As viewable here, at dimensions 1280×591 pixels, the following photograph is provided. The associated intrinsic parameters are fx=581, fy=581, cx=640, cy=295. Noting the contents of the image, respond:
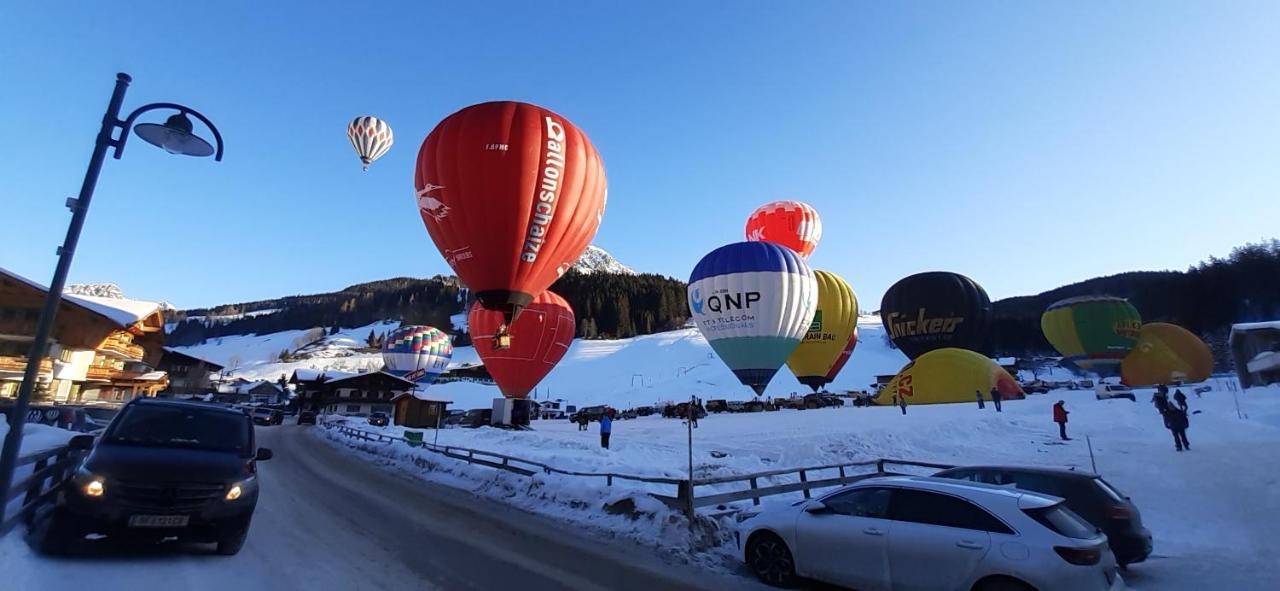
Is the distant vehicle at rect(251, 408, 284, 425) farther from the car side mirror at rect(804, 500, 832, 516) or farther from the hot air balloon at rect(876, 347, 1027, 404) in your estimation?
the car side mirror at rect(804, 500, 832, 516)

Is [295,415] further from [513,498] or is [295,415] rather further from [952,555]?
[952,555]

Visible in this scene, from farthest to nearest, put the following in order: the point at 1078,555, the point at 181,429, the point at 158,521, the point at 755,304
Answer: the point at 755,304 → the point at 181,429 → the point at 158,521 → the point at 1078,555

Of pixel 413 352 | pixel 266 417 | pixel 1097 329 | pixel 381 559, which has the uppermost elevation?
pixel 413 352

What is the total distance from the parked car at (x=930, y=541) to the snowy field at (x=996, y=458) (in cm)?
114

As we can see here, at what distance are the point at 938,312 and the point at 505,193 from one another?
34.6 m

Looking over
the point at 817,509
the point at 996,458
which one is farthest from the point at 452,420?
the point at 817,509

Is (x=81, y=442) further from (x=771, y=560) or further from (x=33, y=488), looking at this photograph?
(x=771, y=560)

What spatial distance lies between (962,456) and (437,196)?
61.1 ft

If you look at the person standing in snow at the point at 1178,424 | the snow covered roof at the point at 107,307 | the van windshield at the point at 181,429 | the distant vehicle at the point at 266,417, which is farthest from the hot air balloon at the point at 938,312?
the snow covered roof at the point at 107,307

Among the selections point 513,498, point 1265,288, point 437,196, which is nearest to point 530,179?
point 437,196

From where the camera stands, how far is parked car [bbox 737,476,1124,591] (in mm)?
5172

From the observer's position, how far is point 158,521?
600 cm

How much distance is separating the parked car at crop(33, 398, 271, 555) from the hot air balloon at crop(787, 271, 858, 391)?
34503 millimetres

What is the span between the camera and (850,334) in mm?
40531
